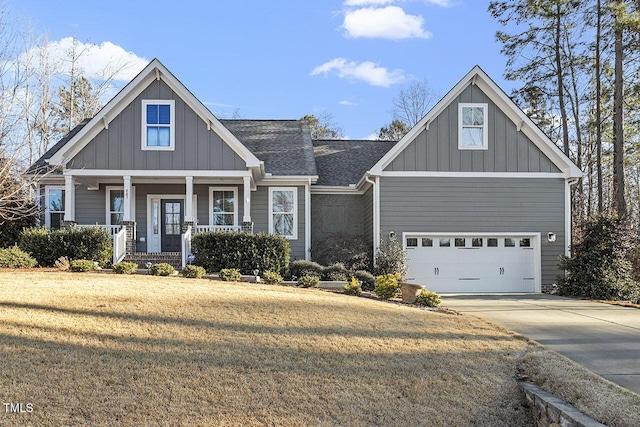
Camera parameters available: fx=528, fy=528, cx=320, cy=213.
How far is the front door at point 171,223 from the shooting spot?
734 inches

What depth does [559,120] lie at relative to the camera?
96.2 feet

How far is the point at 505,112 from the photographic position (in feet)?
57.0

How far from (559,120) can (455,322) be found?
23.2 metres

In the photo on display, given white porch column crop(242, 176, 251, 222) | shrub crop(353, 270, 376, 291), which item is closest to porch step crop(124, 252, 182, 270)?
white porch column crop(242, 176, 251, 222)

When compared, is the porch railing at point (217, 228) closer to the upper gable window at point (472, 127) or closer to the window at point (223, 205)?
the window at point (223, 205)

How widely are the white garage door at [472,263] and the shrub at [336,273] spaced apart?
106 inches

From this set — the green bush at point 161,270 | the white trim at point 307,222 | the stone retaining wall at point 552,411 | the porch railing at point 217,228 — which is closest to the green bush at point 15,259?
the green bush at point 161,270

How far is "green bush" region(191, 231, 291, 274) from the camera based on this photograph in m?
15.3

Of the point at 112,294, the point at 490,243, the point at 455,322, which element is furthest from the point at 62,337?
the point at 490,243

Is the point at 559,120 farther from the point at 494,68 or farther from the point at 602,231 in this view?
the point at 602,231

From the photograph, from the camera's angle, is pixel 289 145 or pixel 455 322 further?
pixel 289 145

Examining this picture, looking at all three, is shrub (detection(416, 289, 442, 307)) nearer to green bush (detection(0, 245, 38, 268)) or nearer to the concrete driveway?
the concrete driveway

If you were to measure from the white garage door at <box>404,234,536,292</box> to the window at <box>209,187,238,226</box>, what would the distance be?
6.13 meters

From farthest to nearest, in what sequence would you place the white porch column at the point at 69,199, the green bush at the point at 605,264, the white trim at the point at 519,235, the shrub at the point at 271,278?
the white trim at the point at 519,235 < the white porch column at the point at 69,199 < the green bush at the point at 605,264 < the shrub at the point at 271,278
